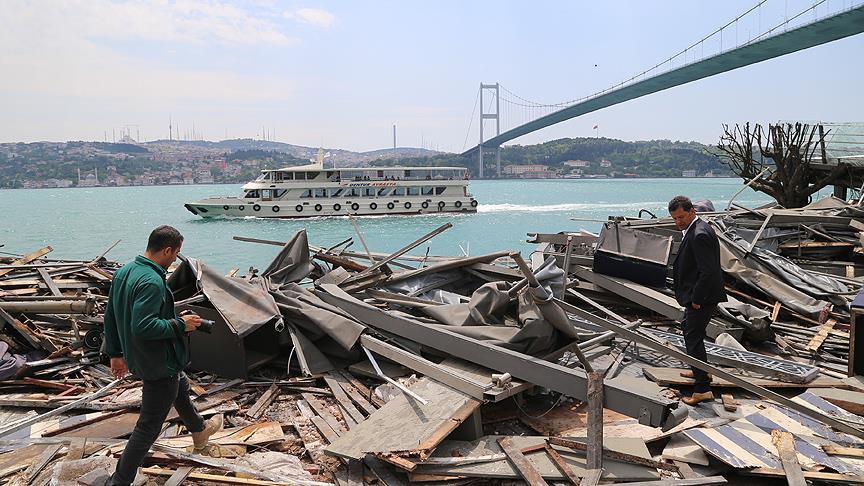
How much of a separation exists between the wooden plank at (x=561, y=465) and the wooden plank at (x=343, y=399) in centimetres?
147

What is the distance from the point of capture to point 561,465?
388cm

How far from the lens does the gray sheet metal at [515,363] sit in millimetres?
4105

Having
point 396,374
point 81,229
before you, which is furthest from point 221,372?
point 81,229

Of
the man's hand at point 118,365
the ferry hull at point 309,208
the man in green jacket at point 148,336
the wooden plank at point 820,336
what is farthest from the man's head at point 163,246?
the ferry hull at point 309,208

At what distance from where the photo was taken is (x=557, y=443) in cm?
422

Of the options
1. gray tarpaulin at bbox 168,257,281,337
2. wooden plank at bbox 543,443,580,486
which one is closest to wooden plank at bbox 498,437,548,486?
wooden plank at bbox 543,443,580,486

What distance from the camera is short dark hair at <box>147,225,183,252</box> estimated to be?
11.6 ft

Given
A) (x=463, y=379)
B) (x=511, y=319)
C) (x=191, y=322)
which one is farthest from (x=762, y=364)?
(x=191, y=322)

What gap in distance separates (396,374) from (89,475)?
2.51 metres

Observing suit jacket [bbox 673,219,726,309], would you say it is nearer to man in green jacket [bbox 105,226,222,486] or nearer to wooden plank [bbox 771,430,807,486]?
wooden plank [bbox 771,430,807,486]

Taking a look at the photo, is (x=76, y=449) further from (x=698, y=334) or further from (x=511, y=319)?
Result: (x=698, y=334)

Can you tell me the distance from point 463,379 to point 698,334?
2097mm

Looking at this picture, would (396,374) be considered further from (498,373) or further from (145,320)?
(145,320)

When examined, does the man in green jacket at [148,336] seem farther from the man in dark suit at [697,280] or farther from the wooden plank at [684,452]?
the man in dark suit at [697,280]
